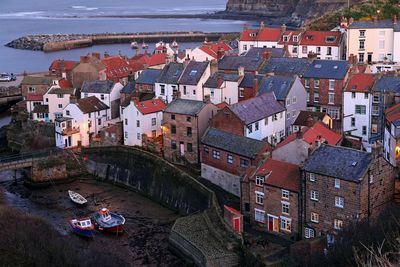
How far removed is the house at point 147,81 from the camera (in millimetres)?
49594

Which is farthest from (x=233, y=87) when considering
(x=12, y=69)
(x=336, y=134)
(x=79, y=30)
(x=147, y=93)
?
(x=79, y=30)

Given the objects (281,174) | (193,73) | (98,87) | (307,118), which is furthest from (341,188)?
(98,87)

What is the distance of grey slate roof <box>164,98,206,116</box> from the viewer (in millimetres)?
41062

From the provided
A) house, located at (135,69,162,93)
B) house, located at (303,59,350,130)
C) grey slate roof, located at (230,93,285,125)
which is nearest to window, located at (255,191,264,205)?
grey slate roof, located at (230,93,285,125)

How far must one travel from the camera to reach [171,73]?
4803cm

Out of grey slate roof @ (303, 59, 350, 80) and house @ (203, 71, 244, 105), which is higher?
grey slate roof @ (303, 59, 350, 80)

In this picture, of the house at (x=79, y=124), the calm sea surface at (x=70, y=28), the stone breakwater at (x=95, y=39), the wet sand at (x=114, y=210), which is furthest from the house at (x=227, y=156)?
the stone breakwater at (x=95, y=39)

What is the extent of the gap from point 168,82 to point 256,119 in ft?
33.5

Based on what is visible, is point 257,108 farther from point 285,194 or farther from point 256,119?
point 285,194

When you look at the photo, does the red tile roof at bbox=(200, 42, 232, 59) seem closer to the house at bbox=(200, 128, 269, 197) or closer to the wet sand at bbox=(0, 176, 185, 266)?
the house at bbox=(200, 128, 269, 197)

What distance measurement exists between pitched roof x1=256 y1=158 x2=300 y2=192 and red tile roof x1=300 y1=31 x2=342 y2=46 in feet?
86.6

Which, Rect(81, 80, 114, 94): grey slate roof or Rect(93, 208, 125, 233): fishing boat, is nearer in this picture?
Rect(93, 208, 125, 233): fishing boat

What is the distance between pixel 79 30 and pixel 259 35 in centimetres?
9731

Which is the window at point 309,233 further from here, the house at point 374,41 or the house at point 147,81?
the house at point 374,41
